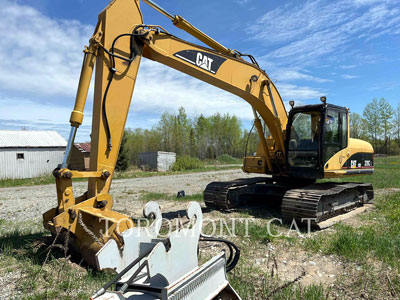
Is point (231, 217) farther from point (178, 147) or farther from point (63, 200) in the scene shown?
point (178, 147)

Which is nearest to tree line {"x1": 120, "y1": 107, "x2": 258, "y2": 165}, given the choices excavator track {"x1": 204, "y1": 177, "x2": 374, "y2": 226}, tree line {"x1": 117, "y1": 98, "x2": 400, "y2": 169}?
tree line {"x1": 117, "y1": 98, "x2": 400, "y2": 169}

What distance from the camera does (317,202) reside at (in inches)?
254

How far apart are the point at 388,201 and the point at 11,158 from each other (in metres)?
25.2

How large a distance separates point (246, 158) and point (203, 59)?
3.51m

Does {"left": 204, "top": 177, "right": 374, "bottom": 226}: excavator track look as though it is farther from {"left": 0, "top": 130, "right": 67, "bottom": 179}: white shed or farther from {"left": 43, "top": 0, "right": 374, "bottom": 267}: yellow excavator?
{"left": 0, "top": 130, "right": 67, "bottom": 179}: white shed

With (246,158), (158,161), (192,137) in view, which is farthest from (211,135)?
(246,158)

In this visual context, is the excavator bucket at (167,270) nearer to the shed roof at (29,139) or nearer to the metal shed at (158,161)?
the shed roof at (29,139)

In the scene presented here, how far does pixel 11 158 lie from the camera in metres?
24.5

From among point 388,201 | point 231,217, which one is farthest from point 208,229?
point 388,201

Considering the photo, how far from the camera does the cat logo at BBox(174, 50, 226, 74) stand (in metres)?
5.80

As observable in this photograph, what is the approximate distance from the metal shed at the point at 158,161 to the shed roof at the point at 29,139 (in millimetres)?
7562

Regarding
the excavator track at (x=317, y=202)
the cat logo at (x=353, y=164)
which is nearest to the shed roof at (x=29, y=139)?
the excavator track at (x=317, y=202)

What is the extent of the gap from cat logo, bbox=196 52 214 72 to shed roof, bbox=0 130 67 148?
23582 millimetres

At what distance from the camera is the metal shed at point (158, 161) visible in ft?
98.3
